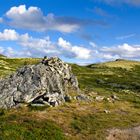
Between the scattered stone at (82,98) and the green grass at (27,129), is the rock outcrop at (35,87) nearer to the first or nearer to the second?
the scattered stone at (82,98)

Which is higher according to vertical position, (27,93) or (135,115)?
(27,93)

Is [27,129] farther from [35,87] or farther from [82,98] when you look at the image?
[82,98]

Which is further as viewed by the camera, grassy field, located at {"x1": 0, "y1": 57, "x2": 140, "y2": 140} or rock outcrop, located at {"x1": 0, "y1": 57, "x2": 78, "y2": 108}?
rock outcrop, located at {"x1": 0, "y1": 57, "x2": 78, "y2": 108}

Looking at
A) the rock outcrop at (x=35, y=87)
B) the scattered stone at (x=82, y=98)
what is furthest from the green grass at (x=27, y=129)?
the scattered stone at (x=82, y=98)

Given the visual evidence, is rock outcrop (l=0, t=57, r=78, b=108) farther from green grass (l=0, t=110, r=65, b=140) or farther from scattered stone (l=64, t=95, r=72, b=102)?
green grass (l=0, t=110, r=65, b=140)

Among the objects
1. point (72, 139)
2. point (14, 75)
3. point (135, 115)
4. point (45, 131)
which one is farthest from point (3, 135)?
point (135, 115)

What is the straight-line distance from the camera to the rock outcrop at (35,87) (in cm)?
6384

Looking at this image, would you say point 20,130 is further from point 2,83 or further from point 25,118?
point 2,83

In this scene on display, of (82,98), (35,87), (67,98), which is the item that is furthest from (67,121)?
(82,98)

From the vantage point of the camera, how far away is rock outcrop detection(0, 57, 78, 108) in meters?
63.8

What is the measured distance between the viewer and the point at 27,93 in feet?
213

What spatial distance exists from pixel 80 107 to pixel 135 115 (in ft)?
34.9

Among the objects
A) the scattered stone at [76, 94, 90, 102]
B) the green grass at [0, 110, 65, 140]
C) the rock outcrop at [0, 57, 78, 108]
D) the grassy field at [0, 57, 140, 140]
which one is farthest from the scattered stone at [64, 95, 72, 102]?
the green grass at [0, 110, 65, 140]

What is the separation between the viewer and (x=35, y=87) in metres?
66.2
